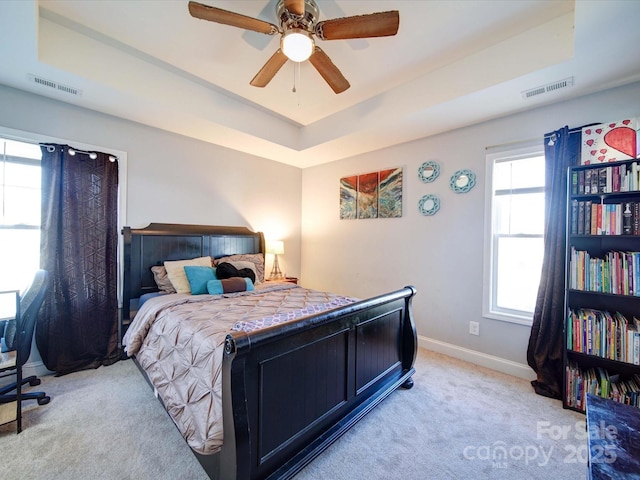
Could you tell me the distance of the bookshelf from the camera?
193 centimetres

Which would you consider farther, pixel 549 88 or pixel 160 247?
pixel 160 247

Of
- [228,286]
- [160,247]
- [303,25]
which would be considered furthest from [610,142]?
[160,247]

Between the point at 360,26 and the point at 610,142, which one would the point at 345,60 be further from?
the point at 610,142

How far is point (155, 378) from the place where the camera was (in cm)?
194

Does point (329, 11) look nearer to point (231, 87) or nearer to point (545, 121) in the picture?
point (231, 87)

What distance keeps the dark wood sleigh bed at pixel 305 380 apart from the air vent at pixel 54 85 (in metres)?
2.78

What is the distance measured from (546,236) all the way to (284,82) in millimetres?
2923

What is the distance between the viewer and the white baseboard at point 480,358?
8.53 feet

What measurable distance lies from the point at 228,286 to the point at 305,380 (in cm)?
150

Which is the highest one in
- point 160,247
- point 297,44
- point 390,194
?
point 297,44

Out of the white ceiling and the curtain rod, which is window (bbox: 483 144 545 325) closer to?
the white ceiling

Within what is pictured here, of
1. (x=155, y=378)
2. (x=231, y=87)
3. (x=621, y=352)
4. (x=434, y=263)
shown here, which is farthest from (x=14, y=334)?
(x=621, y=352)

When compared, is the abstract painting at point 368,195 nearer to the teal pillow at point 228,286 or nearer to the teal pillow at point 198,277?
the teal pillow at point 228,286

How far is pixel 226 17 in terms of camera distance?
160 cm
